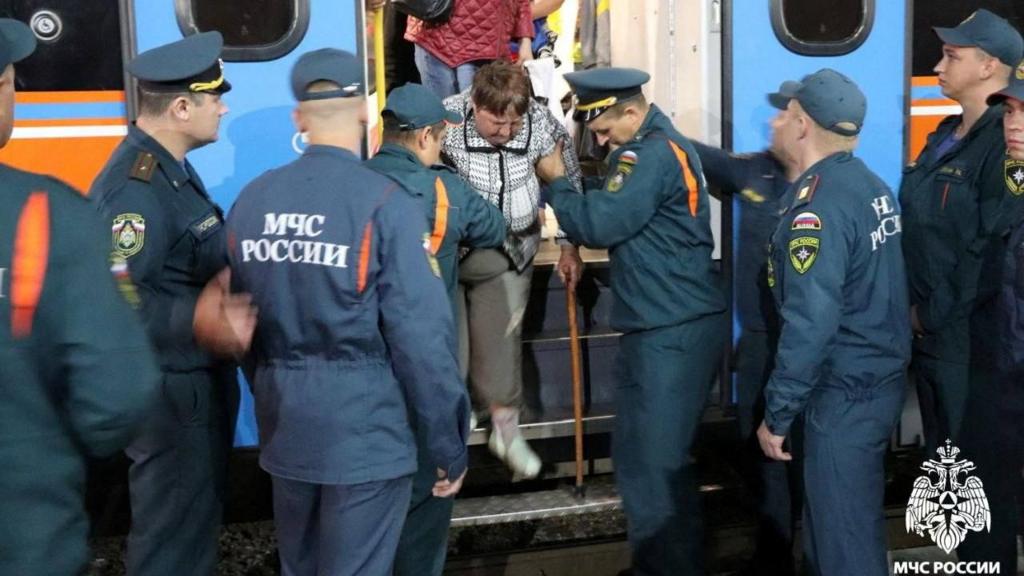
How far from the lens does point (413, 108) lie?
10.9 ft

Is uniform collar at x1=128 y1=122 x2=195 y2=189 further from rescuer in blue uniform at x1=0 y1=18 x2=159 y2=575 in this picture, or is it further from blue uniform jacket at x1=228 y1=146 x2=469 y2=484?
rescuer in blue uniform at x1=0 y1=18 x2=159 y2=575

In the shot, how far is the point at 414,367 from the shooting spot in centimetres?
257

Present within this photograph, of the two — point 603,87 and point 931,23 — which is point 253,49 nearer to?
point 603,87

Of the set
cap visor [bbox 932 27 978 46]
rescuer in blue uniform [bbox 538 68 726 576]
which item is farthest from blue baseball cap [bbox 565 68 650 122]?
cap visor [bbox 932 27 978 46]

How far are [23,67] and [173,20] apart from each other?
0.47 meters

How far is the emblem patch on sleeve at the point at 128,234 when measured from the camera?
113 inches

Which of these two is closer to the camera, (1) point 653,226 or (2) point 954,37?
(1) point 653,226

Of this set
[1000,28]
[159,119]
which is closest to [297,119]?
[159,119]

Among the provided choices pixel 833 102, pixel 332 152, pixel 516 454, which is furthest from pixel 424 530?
pixel 833 102

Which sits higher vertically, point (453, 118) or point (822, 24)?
point (822, 24)

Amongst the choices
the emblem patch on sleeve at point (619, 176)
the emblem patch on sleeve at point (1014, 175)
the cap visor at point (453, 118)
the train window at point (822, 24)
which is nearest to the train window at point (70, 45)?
the cap visor at point (453, 118)

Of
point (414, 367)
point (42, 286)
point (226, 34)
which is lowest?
point (414, 367)

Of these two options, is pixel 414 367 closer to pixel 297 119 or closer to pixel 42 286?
pixel 297 119

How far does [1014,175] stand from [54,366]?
2781 millimetres
